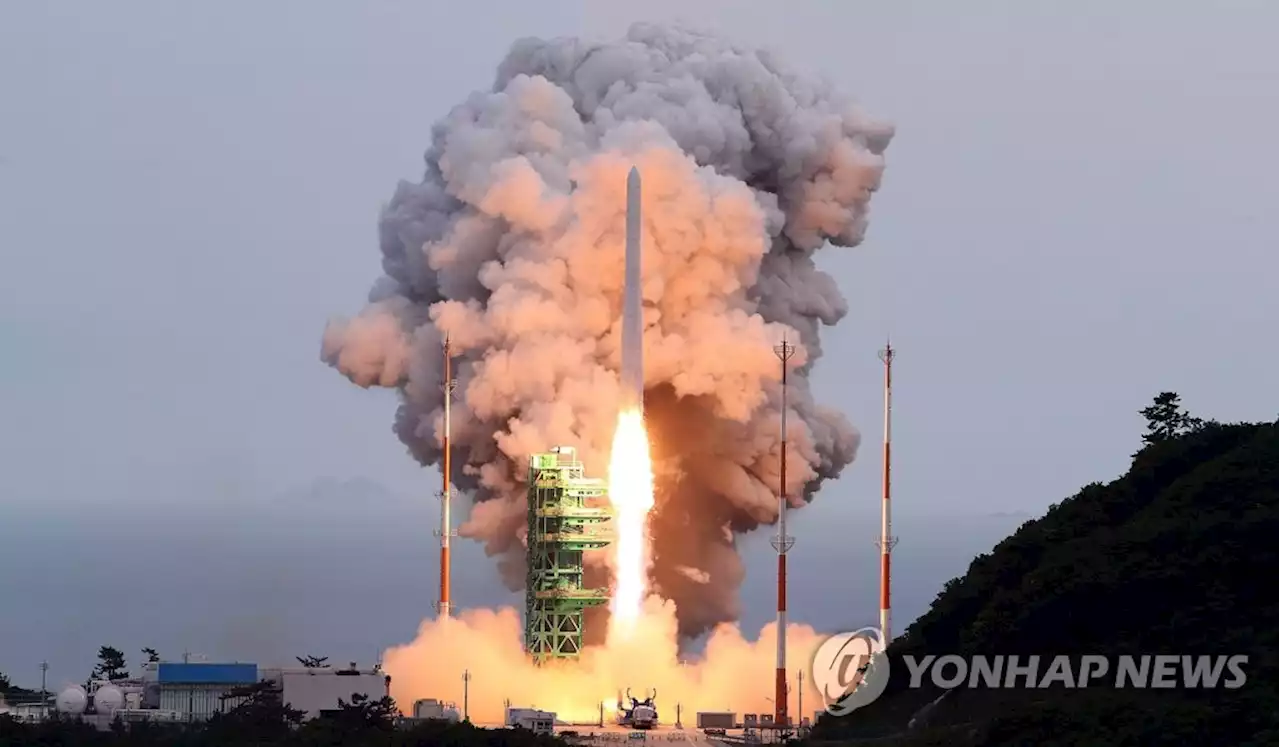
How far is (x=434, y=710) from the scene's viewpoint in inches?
2805

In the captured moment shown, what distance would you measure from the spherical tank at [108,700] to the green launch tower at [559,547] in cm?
1069

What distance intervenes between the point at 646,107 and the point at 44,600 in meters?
99.1

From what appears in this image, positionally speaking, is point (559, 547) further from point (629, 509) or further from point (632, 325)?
point (632, 325)

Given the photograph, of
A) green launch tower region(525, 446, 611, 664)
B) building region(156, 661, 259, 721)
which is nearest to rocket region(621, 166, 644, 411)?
green launch tower region(525, 446, 611, 664)

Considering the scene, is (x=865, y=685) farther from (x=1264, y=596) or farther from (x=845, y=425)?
(x=845, y=425)

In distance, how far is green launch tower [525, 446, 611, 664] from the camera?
3002 inches

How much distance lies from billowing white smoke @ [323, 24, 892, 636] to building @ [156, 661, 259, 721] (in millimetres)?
8658

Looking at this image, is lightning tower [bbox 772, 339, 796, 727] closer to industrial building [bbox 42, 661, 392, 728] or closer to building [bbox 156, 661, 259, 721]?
industrial building [bbox 42, 661, 392, 728]

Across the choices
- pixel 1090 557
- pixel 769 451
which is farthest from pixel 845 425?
pixel 1090 557

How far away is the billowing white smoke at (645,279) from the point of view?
7706 cm
